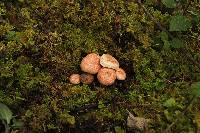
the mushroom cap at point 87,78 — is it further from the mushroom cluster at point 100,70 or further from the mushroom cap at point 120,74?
the mushroom cap at point 120,74

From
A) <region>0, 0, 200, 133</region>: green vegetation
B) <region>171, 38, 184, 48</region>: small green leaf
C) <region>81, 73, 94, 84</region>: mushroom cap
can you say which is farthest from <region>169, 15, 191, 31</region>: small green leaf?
<region>81, 73, 94, 84</region>: mushroom cap

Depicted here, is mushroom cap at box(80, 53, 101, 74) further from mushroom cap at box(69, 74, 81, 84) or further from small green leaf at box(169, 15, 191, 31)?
small green leaf at box(169, 15, 191, 31)

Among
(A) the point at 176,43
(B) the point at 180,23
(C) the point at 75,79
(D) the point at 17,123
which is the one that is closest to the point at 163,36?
(A) the point at 176,43

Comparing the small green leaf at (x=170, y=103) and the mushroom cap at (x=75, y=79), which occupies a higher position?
the mushroom cap at (x=75, y=79)

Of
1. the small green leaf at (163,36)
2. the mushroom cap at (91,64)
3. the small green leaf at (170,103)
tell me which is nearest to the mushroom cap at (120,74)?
the mushroom cap at (91,64)

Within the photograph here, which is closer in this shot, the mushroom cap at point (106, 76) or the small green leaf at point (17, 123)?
the small green leaf at point (17, 123)

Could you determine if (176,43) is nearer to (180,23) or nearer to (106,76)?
(180,23)

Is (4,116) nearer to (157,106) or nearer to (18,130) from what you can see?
(18,130)
